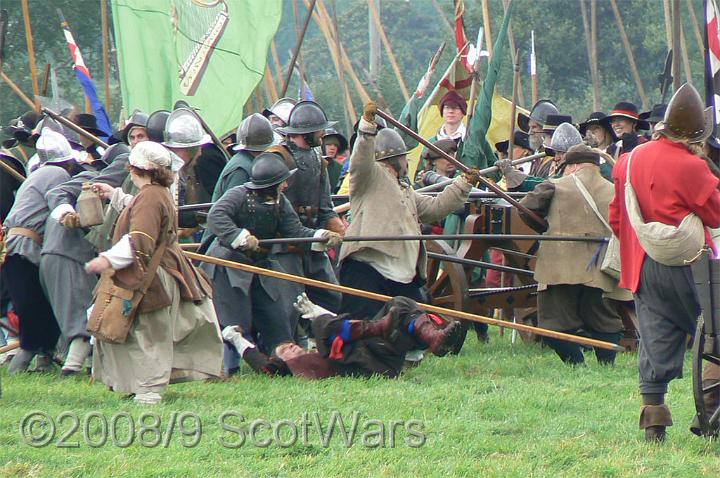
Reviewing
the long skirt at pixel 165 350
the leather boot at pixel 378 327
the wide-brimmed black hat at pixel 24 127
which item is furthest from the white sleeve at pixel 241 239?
the wide-brimmed black hat at pixel 24 127

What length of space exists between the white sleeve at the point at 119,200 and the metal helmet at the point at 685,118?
3.39 meters

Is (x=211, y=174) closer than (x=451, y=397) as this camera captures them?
No

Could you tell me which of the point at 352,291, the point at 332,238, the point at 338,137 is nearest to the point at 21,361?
the point at 332,238

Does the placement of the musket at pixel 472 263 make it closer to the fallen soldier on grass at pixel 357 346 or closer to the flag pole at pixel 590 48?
the fallen soldier on grass at pixel 357 346

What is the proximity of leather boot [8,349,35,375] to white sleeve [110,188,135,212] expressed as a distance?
1.79m

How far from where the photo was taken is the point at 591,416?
7.65 meters

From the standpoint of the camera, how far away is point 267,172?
9336 millimetres

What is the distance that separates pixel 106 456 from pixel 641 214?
2.74 m

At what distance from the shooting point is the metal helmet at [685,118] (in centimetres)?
685

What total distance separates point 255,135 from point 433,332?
86.5 inches

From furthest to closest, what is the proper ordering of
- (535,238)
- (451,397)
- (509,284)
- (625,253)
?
(509,284)
(535,238)
(451,397)
(625,253)

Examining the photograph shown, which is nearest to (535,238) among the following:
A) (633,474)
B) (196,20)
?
(633,474)

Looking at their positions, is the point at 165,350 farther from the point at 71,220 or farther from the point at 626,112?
the point at 626,112

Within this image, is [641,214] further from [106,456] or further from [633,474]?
[106,456]
